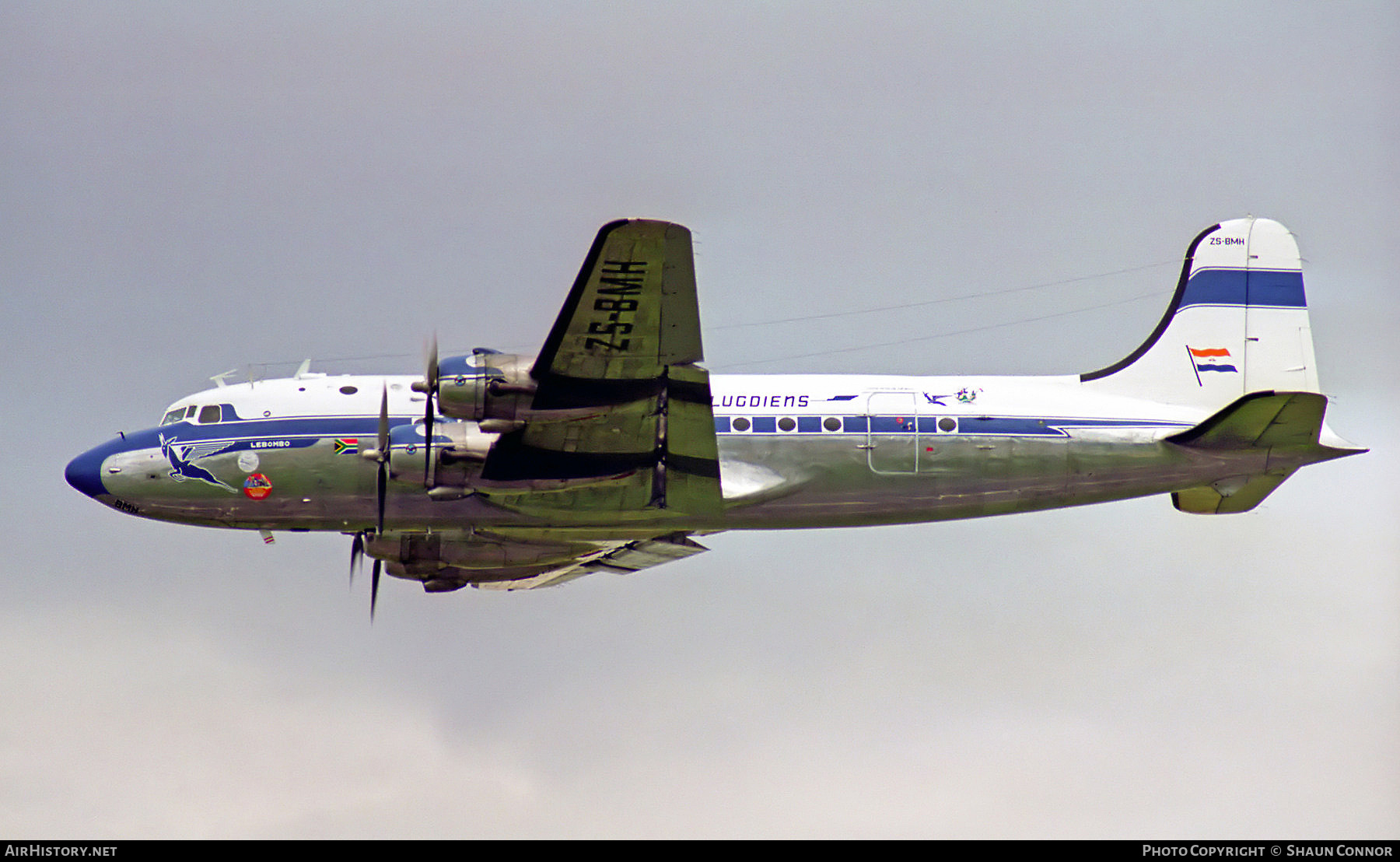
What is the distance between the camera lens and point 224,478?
20516 mm

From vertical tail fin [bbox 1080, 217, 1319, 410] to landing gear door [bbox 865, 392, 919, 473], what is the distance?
306cm

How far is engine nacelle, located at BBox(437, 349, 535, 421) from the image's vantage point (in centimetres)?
1841

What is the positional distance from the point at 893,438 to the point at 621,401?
4197 mm

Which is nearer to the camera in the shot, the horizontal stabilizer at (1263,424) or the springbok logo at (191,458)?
the horizontal stabilizer at (1263,424)

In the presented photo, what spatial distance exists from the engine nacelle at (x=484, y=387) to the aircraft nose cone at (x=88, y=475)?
5903 millimetres

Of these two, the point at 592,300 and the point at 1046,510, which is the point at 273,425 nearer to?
the point at 592,300

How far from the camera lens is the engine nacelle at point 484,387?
18406 millimetres

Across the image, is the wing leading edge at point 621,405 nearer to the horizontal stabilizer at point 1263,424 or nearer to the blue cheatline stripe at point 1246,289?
the horizontal stabilizer at point 1263,424

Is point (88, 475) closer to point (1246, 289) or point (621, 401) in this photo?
point (621, 401)

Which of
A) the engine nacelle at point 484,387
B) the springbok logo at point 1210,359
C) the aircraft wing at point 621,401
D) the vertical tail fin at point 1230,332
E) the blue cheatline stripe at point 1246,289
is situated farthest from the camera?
the blue cheatline stripe at point 1246,289

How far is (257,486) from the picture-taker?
67.0ft

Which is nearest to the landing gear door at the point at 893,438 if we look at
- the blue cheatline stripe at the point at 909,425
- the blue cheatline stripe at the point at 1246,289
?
the blue cheatline stripe at the point at 909,425

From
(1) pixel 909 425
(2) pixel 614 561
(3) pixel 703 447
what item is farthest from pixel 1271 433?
(2) pixel 614 561
